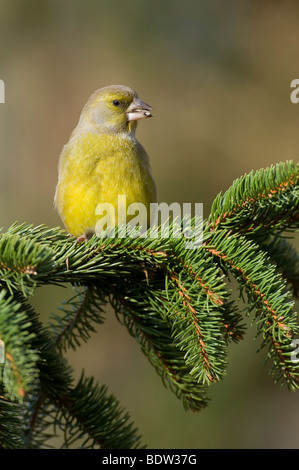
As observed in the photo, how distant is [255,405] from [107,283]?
9.41ft

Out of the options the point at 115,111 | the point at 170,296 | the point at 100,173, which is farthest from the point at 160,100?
the point at 170,296

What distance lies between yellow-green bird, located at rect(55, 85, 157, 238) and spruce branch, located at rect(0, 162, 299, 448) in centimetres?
58

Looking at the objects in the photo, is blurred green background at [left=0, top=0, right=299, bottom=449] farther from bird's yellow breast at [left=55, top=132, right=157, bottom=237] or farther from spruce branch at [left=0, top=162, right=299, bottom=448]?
spruce branch at [left=0, top=162, right=299, bottom=448]

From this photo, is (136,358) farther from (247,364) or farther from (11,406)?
(11,406)

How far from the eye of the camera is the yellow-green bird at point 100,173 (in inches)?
119

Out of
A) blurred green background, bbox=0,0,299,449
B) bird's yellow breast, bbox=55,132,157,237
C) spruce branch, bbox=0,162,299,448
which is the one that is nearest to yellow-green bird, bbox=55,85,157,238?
bird's yellow breast, bbox=55,132,157,237

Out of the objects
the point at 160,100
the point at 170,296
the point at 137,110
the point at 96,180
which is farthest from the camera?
the point at 160,100

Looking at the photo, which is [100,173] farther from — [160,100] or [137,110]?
[160,100]

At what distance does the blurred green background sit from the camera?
5289 millimetres

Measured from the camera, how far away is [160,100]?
632cm

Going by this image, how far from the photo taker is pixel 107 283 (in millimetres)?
2309

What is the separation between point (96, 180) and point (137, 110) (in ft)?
2.60

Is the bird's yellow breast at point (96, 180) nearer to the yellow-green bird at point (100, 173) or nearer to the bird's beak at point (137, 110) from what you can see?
the yellow-green bird at point (100, 173)

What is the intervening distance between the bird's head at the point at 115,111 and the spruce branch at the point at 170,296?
1.30 meters
